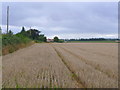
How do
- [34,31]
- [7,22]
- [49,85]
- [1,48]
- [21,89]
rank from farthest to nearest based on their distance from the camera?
[34,31]
[7,22]
[1,48]
[49,85]
[21,89]

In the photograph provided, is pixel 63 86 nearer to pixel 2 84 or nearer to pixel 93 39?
pixel 2 84

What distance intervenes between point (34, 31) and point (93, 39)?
152ft

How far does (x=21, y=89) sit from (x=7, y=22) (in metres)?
25.3

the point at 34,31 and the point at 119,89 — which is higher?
the point at 34,31

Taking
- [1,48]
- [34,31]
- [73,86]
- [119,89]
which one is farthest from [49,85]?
[34,31]

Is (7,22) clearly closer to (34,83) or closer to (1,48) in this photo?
(1,48)

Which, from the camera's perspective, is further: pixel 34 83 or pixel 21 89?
pixel 34 83

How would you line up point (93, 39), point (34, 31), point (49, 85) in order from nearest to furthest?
point (49, 85) → point (34, 31) → point (93, 39)

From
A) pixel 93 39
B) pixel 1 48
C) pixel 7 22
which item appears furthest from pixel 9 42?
pixel 93 39

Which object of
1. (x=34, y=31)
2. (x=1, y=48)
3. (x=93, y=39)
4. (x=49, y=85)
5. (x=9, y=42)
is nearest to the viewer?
(x=49, y=85)

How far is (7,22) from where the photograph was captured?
1081 inches

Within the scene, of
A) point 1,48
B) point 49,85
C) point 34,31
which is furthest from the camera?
point 34,31

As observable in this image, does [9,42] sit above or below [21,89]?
above

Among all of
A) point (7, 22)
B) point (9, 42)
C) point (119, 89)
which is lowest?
point (119, 89)
